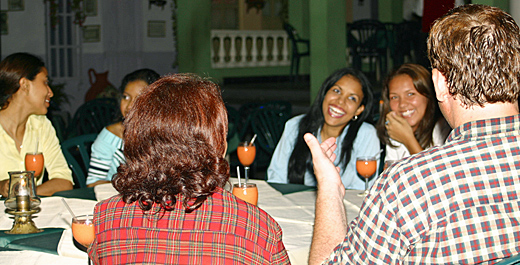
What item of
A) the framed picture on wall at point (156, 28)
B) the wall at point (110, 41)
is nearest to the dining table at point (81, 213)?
the wall at point (110, 41)

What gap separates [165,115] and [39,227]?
0.97 metres

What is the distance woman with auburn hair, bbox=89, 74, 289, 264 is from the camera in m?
1.12

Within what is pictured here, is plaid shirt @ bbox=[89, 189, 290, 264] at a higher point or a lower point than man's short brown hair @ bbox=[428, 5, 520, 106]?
lower

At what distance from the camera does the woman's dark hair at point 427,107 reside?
9.55 feet

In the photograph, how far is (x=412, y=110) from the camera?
2.92m

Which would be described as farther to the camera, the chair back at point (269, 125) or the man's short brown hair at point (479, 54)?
the chair back at point (269, 125)

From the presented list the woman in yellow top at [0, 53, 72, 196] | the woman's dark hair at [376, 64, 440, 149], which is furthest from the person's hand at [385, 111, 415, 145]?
the woman in yellow top at [0, 53, 72, 196]

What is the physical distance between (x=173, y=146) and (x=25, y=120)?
200 centimetres

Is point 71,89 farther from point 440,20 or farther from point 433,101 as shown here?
point 440,20

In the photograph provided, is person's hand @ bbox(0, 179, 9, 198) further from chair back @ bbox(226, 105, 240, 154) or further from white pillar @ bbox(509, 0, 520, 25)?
white pillar @ bbox(509, 0, 520, 25)

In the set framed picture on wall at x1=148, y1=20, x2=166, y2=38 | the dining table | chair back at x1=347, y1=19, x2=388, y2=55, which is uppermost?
framed picture on wall at x1=148, y1=20, x2=166, y2=38

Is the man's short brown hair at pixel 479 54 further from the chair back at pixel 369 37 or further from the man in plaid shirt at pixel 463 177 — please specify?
the chair back at pixel 369 37

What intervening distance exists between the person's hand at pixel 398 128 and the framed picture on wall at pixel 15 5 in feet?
29.5

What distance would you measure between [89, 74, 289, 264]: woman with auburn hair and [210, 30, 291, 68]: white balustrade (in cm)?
990
